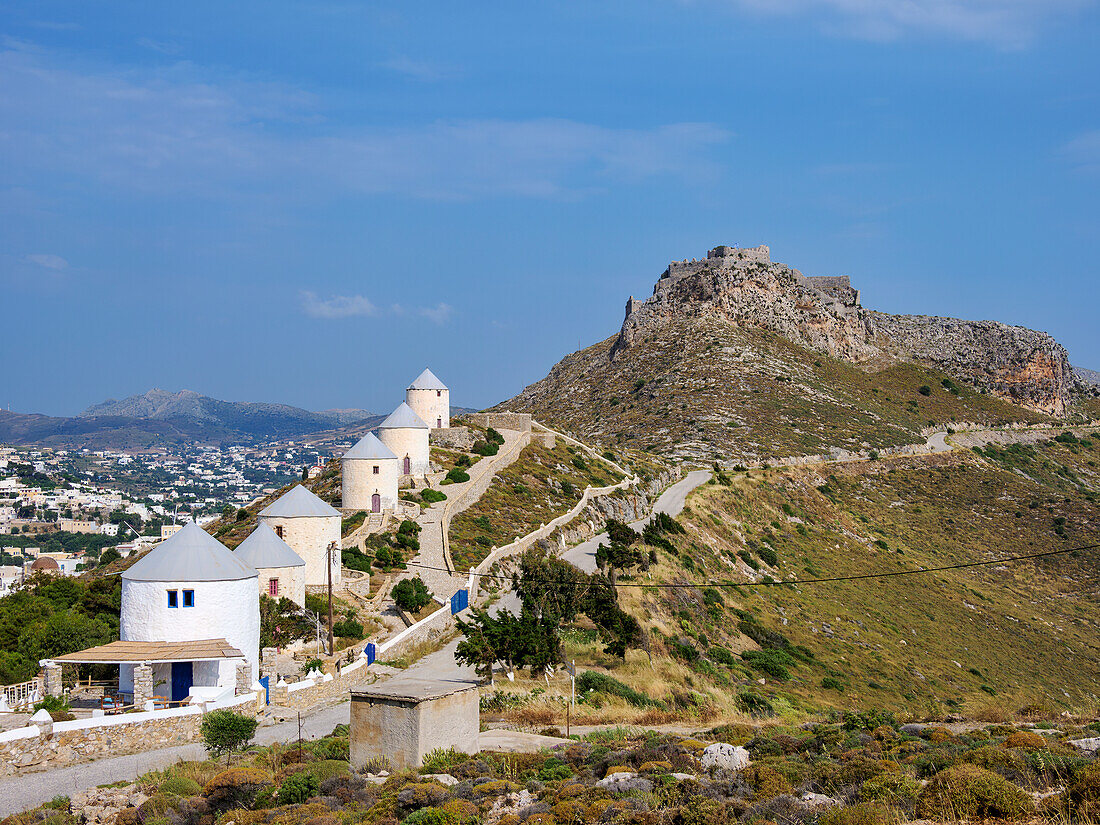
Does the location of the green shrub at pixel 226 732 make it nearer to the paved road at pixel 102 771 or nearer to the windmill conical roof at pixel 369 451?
the paved road at pixel 102 771

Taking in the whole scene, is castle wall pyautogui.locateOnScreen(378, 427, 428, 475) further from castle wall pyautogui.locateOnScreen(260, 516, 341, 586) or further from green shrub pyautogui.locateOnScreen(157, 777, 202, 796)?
green shrub pyautogui.locateOnScreen(157, 777, 202, 796)

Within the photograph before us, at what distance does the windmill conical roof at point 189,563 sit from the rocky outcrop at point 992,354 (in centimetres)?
9070

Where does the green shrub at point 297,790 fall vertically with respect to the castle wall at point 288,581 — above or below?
below

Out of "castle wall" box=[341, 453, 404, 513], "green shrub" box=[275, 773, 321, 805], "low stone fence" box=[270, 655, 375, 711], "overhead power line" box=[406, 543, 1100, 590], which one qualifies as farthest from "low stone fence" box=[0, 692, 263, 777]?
"castle wall" box=[341, 453, 404, 513]

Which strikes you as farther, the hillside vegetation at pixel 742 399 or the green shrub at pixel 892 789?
the hillside vegetation at pixel 742 399

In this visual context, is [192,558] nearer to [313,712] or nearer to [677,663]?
[313,712]

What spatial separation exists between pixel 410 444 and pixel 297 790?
35.4 m

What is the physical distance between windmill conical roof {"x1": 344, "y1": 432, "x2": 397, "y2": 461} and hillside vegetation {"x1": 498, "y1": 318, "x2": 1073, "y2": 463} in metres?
29.3

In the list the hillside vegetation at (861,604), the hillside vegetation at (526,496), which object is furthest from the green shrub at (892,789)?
the hillside vegetation at (526,496)

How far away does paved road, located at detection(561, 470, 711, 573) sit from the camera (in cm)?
4120

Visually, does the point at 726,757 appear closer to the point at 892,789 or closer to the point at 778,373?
the point at 892,789

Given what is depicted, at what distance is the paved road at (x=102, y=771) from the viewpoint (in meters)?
16.5

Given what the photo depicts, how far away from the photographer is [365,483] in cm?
4366

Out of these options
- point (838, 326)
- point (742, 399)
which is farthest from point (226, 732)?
point (838, 326)
